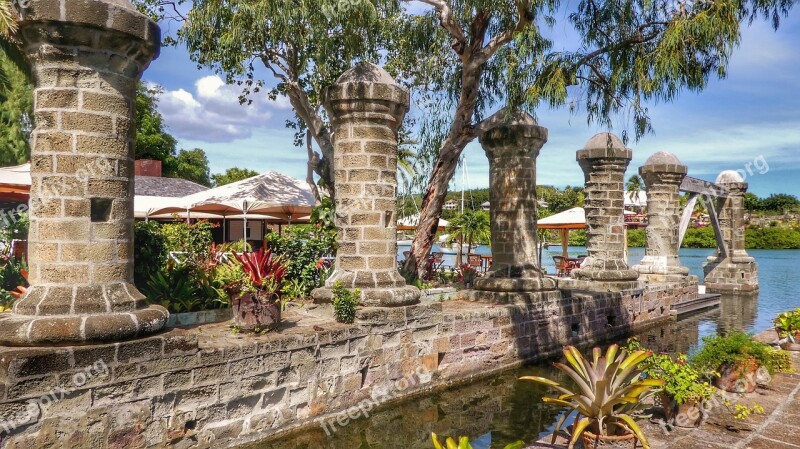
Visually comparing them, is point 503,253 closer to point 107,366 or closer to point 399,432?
point 399,432


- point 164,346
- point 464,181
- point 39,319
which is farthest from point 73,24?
point 464,181

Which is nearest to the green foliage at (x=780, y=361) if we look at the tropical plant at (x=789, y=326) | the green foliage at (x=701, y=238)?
the tropical plant at (x=789, y=326)

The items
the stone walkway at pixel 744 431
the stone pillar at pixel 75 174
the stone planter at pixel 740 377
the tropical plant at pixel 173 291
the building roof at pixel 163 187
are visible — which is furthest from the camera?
the building roof at pixel 163 187

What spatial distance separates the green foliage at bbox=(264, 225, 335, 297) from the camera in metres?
9.12

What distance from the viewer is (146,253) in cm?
736

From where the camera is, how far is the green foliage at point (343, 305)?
6.56 meters

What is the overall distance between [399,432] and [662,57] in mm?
6067

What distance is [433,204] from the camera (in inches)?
446

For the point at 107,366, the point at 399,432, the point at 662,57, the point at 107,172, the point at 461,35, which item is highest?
the point at 461,35

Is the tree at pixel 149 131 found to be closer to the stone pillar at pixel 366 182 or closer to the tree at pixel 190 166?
the tree at pixel 190 166

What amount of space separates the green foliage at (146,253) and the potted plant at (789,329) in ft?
29.8

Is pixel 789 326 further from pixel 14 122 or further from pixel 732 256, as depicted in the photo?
pixel 14 122

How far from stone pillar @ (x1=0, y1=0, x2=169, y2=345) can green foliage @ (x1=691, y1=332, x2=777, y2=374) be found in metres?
5.59

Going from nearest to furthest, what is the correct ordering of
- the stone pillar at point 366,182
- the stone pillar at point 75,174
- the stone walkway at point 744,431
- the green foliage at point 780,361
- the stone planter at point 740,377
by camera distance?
the stone walkway at point 744,431
the stone pillar at point 75,174
the stone planter at point 740,377
the green foliage at point 780,361
the stone pillar at point 366,182
